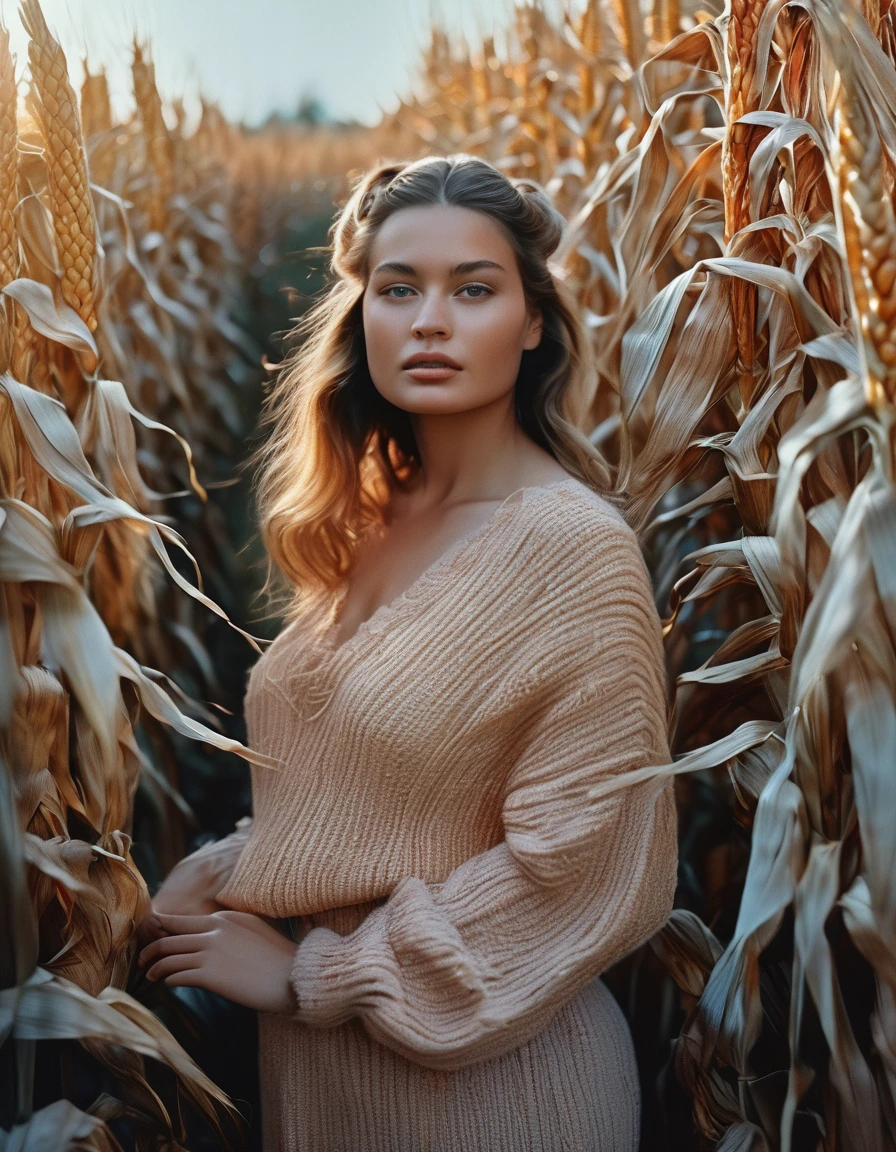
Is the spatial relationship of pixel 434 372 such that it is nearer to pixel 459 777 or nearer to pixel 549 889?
pixel 459 777

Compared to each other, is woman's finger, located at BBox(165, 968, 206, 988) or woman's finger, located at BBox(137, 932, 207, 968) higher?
woman's finger, located at BBox(137, 932, 207, 968)

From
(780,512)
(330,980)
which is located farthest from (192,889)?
(780,512)

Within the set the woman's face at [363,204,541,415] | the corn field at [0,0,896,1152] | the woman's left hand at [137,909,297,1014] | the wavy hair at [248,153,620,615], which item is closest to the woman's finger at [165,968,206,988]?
the woman's left hand at [137,909,297,1014]

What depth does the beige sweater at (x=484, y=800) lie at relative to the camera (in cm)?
112

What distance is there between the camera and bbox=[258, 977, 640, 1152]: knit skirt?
1.18m

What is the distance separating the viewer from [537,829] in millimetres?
1124

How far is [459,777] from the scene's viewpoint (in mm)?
1217

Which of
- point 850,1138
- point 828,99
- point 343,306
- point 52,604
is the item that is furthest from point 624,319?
point 850,1138

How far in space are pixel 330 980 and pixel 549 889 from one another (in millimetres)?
265

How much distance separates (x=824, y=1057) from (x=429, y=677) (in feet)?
1.91

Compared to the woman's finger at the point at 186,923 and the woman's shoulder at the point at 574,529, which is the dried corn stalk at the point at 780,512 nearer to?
the woman's shoulder at the point at 574,529

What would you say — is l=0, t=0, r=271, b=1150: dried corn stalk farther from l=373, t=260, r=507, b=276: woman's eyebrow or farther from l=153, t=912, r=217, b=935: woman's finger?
l=373, t=260, r=507, b=276: woman's eyebrow

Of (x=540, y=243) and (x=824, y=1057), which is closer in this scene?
(x=824, y=1057)

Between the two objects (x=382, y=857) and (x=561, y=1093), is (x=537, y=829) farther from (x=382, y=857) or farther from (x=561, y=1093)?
(x=561, y=1093)
